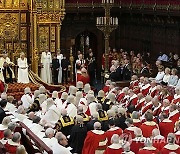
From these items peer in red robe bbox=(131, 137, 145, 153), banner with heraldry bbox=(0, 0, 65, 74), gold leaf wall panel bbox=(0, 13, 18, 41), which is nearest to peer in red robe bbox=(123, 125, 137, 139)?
peer in red robe bbox=(131, 137, 145, 153)

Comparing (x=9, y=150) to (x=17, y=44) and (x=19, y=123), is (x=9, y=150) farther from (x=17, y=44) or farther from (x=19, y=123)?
(x=17, y=44)

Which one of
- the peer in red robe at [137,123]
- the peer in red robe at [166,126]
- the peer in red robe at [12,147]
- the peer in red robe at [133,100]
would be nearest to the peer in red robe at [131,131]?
the peer in red robe at [137,123]

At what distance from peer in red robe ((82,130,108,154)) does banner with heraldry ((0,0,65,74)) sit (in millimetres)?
12962

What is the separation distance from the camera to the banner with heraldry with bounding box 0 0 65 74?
26797 millimetres

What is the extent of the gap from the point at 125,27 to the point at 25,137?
18.9m

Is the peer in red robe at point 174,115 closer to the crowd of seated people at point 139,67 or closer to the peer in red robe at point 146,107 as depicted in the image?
the peer in red robe at point 146,107

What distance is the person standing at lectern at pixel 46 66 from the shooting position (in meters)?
26.5

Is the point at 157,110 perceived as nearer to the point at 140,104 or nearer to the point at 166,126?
the point at 140,104

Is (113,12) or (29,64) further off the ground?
(113,12)

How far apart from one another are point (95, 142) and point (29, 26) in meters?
14.7

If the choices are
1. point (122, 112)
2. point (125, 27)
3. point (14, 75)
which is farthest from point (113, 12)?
point (122, 112)

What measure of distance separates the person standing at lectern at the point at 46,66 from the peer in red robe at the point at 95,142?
12.7m

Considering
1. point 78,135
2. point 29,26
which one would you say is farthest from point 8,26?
point 78,135

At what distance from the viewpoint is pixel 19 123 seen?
1471cm
